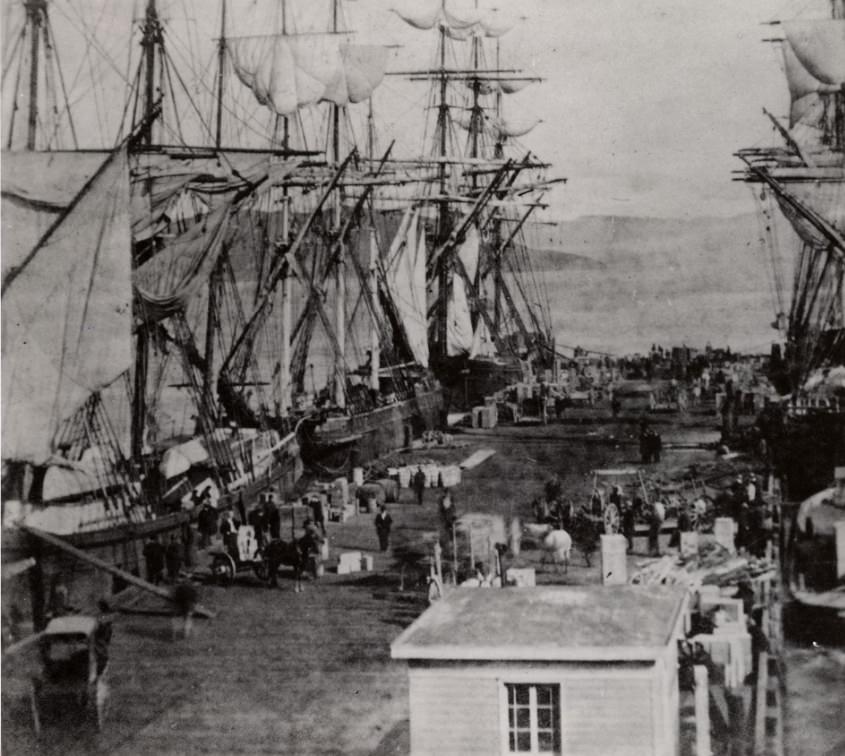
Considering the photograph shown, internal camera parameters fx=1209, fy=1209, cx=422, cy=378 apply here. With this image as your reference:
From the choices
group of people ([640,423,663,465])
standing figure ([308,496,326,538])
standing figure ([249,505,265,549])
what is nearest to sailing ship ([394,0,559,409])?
group of people ([640,423,663,465])

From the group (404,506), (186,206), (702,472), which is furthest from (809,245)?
(186,206)

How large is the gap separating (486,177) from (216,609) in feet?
40.8

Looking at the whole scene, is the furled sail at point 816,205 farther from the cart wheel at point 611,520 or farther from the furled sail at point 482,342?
the furled sail at point 482,342

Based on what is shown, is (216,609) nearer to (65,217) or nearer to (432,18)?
(65,217)

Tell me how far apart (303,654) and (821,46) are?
7927 millimetres

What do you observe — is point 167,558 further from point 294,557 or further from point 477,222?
point 477,222

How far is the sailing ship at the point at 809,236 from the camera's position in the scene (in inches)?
469

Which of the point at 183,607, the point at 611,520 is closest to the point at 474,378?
the point at 611,520

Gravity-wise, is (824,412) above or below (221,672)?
above

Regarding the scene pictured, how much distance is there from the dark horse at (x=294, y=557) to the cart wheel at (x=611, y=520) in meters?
3.02

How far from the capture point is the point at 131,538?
1295 cm

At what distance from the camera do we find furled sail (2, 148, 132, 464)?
41.2 feet

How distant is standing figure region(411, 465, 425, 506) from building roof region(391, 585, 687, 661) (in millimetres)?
2203

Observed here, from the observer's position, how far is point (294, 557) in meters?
12.7
